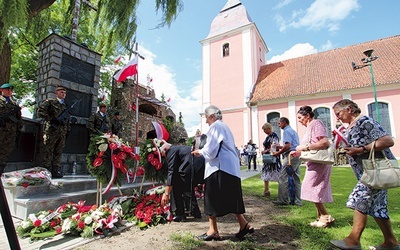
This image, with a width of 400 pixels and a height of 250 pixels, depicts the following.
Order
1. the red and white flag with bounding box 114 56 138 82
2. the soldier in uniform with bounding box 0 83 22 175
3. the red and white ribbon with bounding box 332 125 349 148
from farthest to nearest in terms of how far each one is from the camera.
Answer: the red and white flag with bounding box 114 56 138 82 < the soldier in uniform with bounding box 0 83 22 175 < the red and white ribbon with bounding box 332 125 349 148

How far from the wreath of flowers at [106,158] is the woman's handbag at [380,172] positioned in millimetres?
3515

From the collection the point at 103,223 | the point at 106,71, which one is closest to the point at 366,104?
the point at 103,223

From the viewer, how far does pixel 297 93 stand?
59.0 feet

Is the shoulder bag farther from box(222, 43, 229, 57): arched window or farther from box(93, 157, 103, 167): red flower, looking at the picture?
box(222, 43, 229, 57): arched window

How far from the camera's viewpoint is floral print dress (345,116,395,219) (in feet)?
7.74

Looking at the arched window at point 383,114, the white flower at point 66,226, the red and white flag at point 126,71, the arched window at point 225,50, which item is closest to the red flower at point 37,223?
the white flower at point 66,226

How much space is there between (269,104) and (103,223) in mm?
18165

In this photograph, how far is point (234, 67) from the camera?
22109 mm

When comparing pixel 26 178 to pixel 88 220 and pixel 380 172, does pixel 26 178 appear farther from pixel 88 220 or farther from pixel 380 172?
pixel 380 172

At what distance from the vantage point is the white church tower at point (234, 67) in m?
20.6

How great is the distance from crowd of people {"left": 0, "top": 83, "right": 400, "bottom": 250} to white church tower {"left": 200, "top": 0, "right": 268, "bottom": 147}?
15.4 meters

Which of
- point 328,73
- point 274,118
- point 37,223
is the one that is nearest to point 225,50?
point 274,118

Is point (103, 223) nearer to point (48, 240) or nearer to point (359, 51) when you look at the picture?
point (48, 240)

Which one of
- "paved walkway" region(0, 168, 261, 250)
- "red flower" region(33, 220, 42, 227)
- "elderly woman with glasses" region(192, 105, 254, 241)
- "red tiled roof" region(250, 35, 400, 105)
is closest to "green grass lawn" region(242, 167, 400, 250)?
"elderly woman with glasses" region(192, 105, 254, 241)
